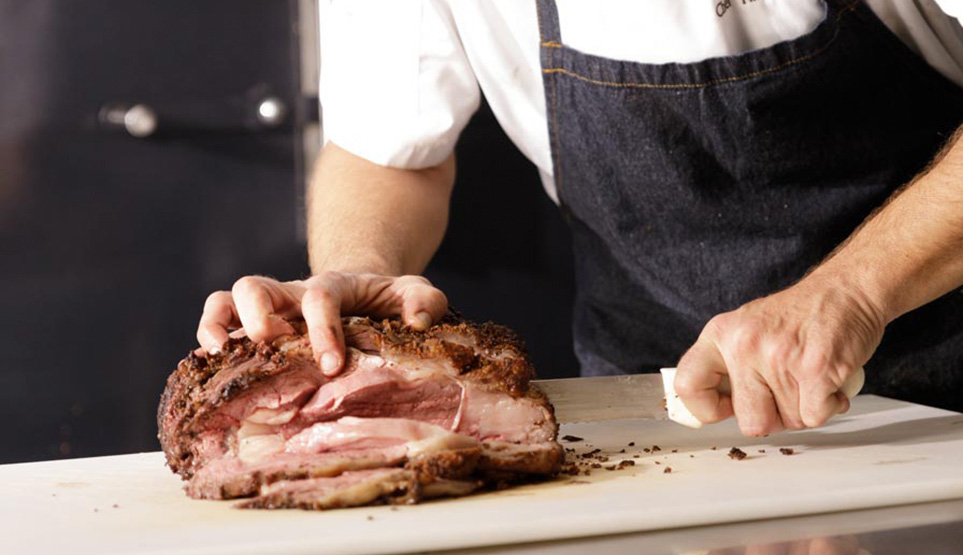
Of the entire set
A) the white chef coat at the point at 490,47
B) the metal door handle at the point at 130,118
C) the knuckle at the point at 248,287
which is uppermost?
the white chef coat at the point at 490,47

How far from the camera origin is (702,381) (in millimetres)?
1732

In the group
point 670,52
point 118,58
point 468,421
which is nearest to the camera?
point 468,421

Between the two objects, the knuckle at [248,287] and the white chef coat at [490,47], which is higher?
the white chef coat at [490,47]

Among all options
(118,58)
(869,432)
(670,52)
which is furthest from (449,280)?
(869,432)

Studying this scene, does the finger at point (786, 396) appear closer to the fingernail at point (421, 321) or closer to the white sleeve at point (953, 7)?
the fingernail at point (421, 321)

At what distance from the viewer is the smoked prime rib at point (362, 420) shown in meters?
1.52

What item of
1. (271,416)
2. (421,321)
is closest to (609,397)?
(421,321)

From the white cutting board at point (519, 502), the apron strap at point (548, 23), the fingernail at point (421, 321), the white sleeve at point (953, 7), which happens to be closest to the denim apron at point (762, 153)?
the apron strap at point (548, 23)

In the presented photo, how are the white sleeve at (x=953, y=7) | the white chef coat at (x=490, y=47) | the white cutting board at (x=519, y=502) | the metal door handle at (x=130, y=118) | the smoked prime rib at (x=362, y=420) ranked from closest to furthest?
the white cutting board at (x=519, y=502) < the smoked prime rib at (x=362, y=420) < the white sleeve at (x=953, y=7) < the white chef coat at (x=490, y=47) < the metal door handle at (x=130, y=118)

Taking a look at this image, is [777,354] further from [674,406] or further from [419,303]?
[419,303]

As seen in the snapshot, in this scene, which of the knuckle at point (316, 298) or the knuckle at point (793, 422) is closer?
the knuckle at point (316, 298)

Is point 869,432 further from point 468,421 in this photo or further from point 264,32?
point 264,32

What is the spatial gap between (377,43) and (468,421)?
1.22m

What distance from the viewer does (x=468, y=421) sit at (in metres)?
1.65
